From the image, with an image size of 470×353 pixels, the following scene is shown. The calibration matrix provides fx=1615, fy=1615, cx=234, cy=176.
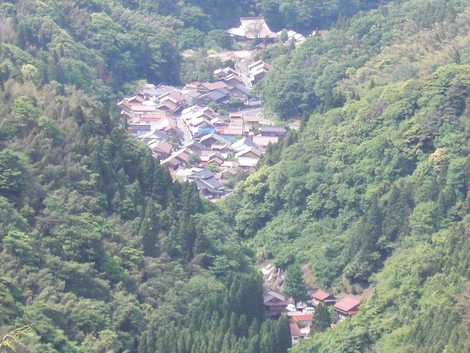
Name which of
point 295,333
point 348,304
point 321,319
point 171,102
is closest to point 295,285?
point 348,304

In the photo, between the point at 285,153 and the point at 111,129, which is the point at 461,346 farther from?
the point at 285,153

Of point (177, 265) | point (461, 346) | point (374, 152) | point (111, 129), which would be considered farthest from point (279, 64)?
point (461, 346)

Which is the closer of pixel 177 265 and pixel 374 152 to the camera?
pixel 177 265

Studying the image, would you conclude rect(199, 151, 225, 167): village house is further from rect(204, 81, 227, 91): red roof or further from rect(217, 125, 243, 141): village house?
rect(204, 81, 227, 91): red roof

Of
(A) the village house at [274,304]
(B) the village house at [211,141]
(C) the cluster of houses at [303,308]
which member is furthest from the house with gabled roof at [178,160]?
(A) the village house at [274,304]

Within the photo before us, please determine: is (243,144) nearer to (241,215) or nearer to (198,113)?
(198,113)

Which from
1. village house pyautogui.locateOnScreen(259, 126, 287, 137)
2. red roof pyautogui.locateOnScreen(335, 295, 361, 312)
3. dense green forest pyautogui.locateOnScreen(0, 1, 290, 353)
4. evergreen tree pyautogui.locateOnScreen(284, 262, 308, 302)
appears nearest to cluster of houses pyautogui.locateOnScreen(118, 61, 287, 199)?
village house pyautogui.locateOnScreen(259, 126, 287, 137)
